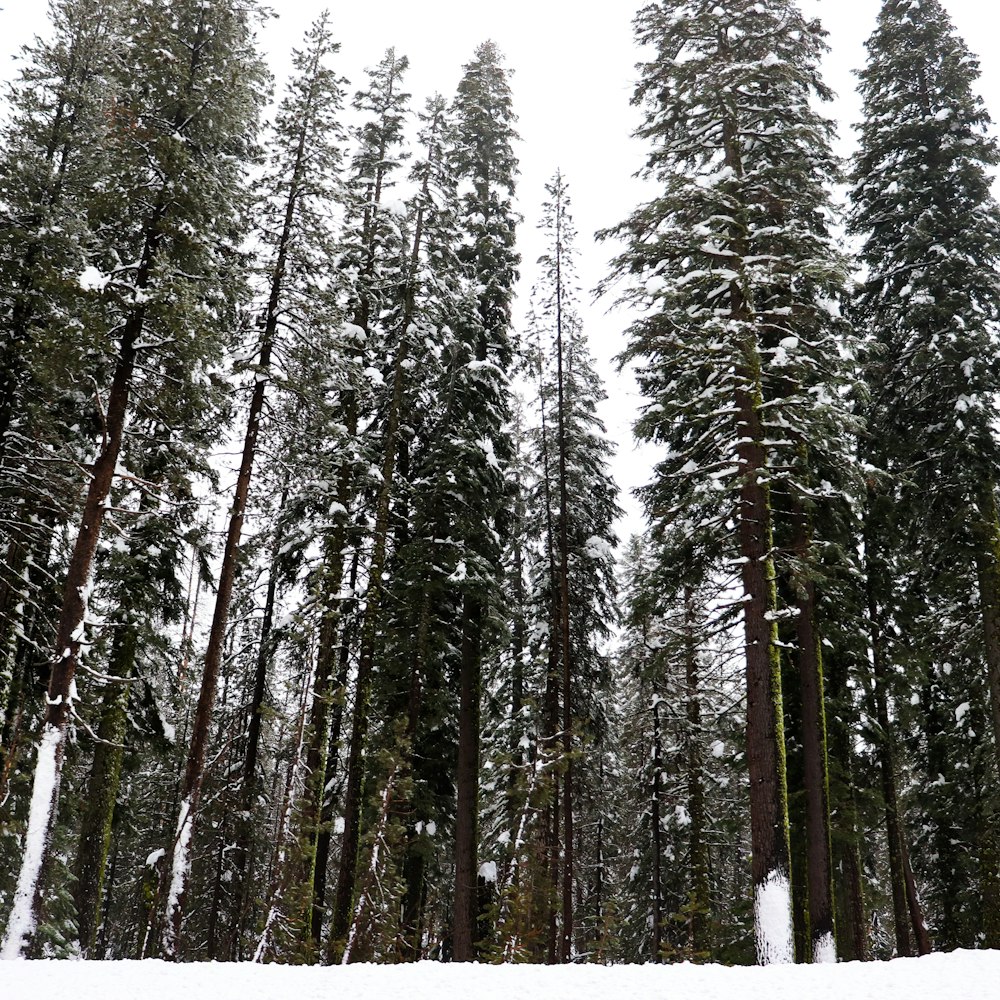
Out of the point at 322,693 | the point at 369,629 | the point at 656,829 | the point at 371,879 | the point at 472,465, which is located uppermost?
the point at 472,465

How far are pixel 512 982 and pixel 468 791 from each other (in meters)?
9.56

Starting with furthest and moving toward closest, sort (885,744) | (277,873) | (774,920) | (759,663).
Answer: (885,744), (277,873), (759,663), (774,920)

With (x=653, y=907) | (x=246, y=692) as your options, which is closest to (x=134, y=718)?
(x=246, y=692)

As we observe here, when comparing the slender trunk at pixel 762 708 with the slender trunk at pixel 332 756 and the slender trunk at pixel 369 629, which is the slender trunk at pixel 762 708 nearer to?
the slender trunk at pixel 369 629

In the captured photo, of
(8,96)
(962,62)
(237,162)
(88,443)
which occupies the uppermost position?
(962,62)

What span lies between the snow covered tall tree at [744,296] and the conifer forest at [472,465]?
10 centimetres

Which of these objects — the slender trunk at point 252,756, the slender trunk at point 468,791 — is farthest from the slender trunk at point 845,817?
the slender trunk at point 252,756

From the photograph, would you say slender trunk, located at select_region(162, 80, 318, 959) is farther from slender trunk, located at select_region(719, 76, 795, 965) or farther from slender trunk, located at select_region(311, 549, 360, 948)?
slender trunk, located at select_region(719, 76, 795, 965)

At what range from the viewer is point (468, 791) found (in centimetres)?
1605

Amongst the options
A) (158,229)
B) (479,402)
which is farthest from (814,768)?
(158,229)

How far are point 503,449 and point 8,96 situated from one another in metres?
12.2

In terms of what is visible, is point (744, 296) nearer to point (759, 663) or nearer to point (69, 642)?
point (759, 663)

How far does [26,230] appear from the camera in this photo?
13078 millimetres

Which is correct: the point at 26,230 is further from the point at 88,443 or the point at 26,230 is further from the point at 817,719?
the point at 817,719
